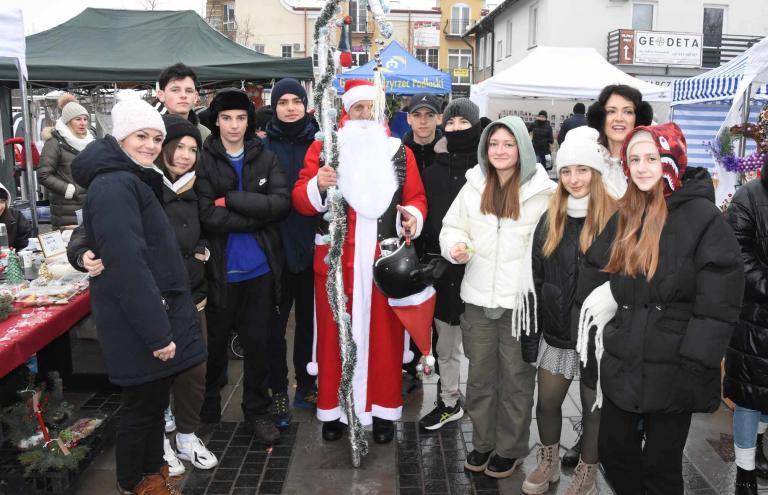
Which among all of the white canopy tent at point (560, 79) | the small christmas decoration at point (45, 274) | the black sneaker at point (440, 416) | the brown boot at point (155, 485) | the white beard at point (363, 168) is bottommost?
the black sneaker at point (440, 416)

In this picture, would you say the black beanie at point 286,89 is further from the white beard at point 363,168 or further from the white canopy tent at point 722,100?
the white canopy tent at point 722,100

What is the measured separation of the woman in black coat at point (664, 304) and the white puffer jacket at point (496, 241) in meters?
0.62

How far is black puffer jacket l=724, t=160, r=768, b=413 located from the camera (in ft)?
9.44

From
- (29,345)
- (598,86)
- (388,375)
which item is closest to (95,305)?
(29,345)

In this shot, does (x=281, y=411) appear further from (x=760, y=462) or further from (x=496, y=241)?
(x=760, y=462)

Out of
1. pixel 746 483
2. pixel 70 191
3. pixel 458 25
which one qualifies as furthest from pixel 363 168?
pixel 458 25

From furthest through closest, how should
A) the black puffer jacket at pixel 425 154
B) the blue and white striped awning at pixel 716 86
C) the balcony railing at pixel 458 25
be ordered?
the balcony railing at pixel 458 25, the blue and white striped awning at pixel 716 86, the black puffer jacket at pixel 425 154

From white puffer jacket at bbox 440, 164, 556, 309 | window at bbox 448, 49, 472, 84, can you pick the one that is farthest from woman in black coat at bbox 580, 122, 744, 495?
window at bbox 448, 49, 472, 84

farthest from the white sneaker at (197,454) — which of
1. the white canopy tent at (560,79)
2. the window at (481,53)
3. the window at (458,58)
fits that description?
the window at (458,58)

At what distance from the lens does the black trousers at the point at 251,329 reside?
3.61m

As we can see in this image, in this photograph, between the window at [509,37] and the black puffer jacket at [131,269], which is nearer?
the black puffer jacket at [131,269]

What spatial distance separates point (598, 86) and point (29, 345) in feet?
33.7

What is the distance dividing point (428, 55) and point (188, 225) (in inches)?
A: 1786

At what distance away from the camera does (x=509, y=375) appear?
3.19 metres
